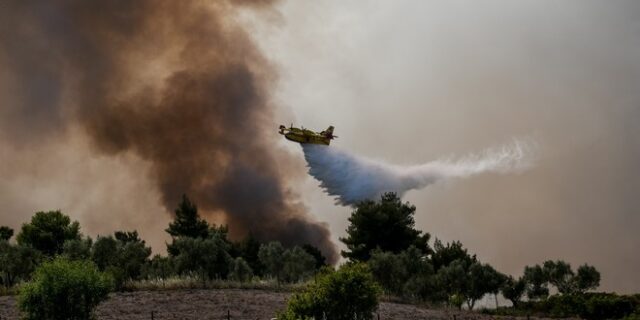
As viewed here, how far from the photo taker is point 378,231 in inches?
3415

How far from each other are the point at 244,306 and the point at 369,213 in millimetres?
37961

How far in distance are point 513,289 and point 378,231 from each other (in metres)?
17.5

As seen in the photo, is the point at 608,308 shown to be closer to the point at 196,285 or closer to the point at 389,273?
the point at 389,273

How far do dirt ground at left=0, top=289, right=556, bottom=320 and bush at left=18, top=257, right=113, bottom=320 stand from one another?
5006 millimetres

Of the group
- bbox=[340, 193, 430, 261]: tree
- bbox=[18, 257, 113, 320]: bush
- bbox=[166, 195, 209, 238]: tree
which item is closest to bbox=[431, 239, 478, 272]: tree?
bbox=[340, 193, 430, 261]: tree

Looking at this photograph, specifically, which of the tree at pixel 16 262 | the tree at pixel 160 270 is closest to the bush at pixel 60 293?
the tree at pixel 160 270

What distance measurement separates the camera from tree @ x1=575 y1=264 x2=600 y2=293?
75.9 m

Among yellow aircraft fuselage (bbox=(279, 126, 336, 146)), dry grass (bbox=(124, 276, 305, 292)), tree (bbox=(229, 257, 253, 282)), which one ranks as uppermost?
yellow aircraft fuselage (bbox=(279, 126, 336, 146))

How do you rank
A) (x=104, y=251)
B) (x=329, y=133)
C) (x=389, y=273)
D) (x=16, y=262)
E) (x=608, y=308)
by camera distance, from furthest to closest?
(x=329, y=133)
(x=104, y=251)
(x=16, y=262)
(x=389, y=273)
(x=608, y=308)

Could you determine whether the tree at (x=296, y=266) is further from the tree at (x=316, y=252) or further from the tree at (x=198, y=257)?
the tree at (x=316, y=252)

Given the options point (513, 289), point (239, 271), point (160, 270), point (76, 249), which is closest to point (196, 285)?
point (239, 271)

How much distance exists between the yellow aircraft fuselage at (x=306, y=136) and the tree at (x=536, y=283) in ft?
82.2

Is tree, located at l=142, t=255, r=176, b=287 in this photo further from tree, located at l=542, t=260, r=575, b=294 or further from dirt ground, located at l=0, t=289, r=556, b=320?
tree, located at l=542, t=260, r=575, b=294

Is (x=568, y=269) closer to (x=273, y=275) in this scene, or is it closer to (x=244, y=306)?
(x=273, y=275)
